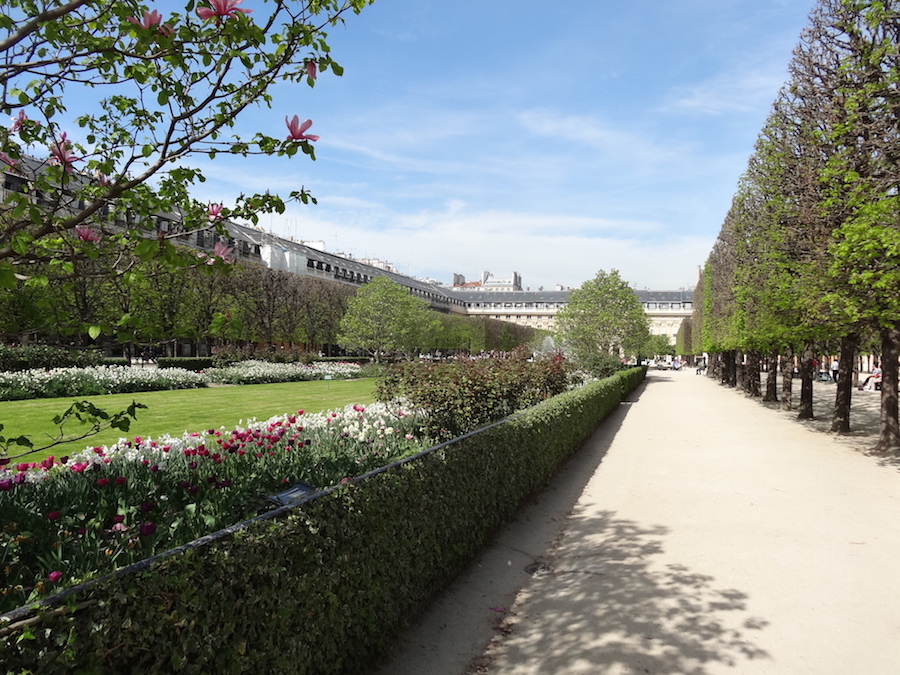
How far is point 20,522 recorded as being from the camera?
304 centimetres

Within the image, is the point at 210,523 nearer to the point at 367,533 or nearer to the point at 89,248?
the point at 367,533

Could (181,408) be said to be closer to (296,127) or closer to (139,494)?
(139,494)

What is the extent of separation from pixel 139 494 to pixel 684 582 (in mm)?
4228

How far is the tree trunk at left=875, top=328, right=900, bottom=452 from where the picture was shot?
10.5 meters

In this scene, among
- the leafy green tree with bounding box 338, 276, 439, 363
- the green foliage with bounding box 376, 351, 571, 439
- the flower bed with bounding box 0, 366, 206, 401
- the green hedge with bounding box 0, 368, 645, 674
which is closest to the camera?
the green hedge with bounding box 0, 368, 645, 674

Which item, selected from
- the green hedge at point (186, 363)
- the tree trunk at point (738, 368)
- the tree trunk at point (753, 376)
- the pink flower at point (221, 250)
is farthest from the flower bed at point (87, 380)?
the tree trunk at point (738, 368)

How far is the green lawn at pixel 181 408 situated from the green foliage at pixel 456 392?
3030 millimetres

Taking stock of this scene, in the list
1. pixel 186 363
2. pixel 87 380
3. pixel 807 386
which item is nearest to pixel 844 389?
pixel 807 386

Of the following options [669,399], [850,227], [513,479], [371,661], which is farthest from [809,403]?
[371,661]

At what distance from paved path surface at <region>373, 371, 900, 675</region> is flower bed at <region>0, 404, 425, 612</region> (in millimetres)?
1456

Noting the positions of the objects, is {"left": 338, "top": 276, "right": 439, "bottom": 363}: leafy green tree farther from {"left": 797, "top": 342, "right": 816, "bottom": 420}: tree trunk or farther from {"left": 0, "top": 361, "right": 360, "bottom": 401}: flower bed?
{"left": 797, "top": 342, "right": 816, "bottom": 420}: tree trunk

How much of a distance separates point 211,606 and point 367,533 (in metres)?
1.23

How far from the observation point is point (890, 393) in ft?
35.0

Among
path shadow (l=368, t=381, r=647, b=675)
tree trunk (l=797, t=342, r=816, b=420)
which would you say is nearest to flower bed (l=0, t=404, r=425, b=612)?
path shadow (l=368, t=381, r=647, b=675)
